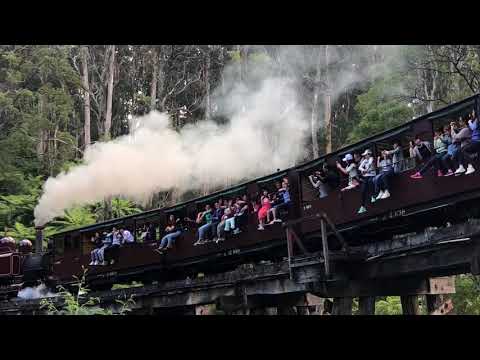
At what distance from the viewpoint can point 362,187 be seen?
1154cm

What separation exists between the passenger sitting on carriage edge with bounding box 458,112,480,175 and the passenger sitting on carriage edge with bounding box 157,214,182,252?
317 inches

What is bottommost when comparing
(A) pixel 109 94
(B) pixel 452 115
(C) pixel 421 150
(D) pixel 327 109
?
(C) pixel 421 150

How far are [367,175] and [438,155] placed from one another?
1.63 metres

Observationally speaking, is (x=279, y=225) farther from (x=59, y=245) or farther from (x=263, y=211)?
(x=59, y=245)

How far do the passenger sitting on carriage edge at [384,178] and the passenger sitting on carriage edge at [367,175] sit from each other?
17 cm

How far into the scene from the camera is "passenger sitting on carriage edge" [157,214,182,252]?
15.8 metres

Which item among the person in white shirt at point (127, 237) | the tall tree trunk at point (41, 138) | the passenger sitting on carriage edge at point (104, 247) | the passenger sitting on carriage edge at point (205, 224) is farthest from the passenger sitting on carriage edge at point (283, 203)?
the tall tree trunk at point (41, 138)

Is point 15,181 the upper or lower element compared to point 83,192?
upper

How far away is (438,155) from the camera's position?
1012 centimetres

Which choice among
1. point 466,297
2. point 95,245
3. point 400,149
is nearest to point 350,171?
point 400,149
